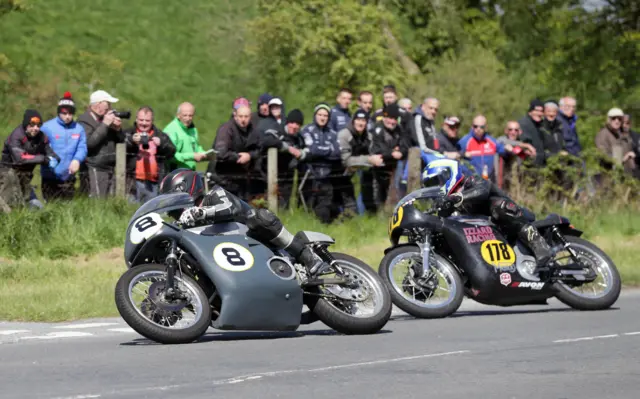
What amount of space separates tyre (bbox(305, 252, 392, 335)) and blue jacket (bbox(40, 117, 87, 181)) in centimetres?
682

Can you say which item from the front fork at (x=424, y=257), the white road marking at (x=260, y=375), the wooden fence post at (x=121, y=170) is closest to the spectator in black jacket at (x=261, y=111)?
the wooden fence post at (x=121, y=170)

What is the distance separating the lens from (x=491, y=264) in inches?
577

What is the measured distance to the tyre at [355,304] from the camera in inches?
494

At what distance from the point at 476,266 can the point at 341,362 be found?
12.9 ft

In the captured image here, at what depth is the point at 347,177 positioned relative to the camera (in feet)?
69.2

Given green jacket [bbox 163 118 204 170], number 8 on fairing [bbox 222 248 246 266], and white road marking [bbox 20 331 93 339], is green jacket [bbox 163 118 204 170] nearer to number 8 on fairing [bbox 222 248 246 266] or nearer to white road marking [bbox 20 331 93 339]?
white road marking [bbox 20 331 93 339]

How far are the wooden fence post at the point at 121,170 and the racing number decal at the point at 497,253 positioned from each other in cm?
596

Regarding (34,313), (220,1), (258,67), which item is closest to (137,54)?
(220,1)

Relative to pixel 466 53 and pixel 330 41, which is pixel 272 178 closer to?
pixel 330 41

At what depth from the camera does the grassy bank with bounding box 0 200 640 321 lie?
14961 millimetres

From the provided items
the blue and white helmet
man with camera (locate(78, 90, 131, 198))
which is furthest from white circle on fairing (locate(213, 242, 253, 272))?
man with camera (locate(78, 90, 131, 198))

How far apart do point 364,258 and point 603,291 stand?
14.8 ft

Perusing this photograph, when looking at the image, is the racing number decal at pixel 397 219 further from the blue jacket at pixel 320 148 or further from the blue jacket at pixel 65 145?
the blue jacket at pixel 320 148

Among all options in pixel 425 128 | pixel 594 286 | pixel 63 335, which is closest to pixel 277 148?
pixel 425 128
